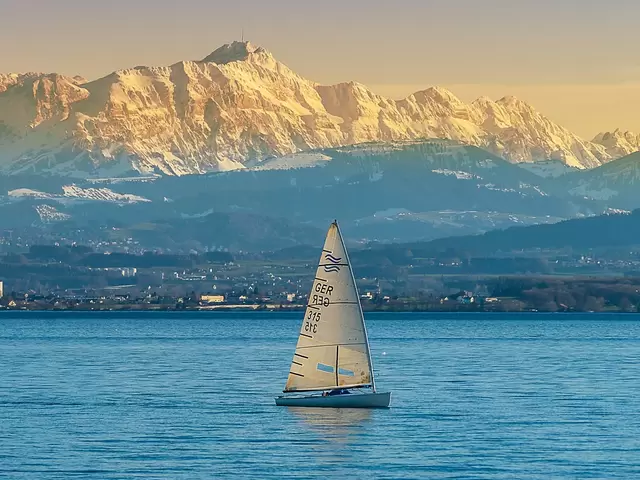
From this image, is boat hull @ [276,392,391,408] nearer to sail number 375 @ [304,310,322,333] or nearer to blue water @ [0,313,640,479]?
blue water @ [0,313,640,479]

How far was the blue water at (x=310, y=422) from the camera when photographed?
72.3 metres

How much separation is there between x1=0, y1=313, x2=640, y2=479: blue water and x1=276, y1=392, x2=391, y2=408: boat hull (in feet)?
1.69

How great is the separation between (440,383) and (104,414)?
25571mm

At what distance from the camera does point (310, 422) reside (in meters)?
85.1

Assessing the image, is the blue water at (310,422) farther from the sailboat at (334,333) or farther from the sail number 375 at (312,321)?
the sail number 375 at (312,321)

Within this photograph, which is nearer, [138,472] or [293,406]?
[138,472]

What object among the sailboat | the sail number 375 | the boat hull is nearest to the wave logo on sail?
the sailboat

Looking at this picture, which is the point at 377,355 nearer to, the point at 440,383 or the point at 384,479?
the point at 440,383

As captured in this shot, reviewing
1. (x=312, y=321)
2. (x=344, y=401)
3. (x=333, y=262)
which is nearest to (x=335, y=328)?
(x=312, y=321)

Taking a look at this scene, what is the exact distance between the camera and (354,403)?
88.9 metres

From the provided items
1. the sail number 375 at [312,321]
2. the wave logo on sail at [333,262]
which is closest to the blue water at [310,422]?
the sail number 375 at [312,321]

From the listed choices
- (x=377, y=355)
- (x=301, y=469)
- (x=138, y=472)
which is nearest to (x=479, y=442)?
(x=301, y=469)

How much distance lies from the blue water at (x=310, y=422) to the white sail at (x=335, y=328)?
7.86 ft

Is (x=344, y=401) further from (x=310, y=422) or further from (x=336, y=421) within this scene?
(x=310, y=422)
